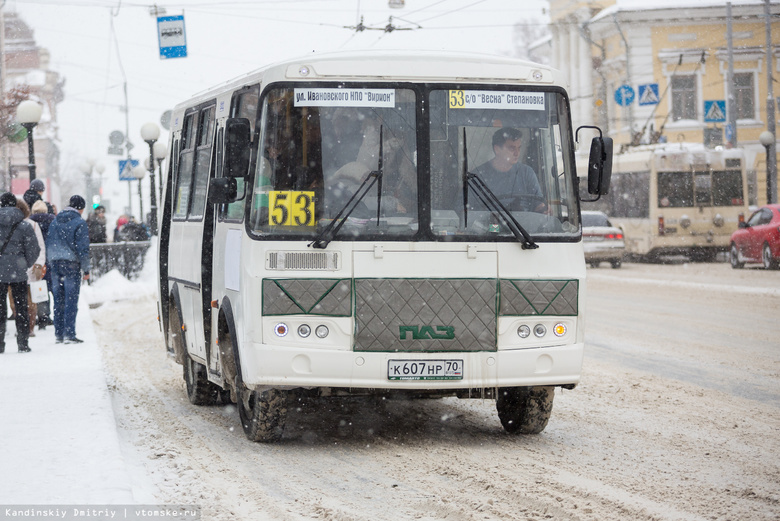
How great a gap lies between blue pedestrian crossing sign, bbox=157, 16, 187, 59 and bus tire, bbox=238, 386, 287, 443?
2037 centimetres

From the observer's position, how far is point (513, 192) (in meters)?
8.26

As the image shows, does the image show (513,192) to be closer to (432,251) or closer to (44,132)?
(432,251)

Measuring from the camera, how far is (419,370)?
26.2 ft

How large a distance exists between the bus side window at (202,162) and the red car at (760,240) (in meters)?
20.8

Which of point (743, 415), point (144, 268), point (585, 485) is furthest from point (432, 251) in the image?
point (144, 268)

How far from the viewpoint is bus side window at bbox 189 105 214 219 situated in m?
9.92

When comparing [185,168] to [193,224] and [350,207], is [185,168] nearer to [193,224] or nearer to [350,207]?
[193,224]

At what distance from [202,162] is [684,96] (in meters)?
48.4

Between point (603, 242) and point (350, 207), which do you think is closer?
point (350, 207)

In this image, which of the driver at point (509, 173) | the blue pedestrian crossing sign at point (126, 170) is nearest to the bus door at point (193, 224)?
the driver at point (509, 173)

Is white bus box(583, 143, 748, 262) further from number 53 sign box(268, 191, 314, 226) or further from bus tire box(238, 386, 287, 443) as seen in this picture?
number 53 sign box(268, 191, 314, 226)

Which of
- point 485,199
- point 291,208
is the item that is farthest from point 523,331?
point 291,208

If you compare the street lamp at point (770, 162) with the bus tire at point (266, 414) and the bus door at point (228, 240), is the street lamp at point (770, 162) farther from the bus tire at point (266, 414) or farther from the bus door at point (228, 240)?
the bus tire at point (266, 414)

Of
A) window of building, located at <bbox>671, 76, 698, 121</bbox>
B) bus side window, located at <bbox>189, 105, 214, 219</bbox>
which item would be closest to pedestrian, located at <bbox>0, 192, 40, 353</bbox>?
bus side window, located at <bbox>189, 105, 214, 219</bbox>
